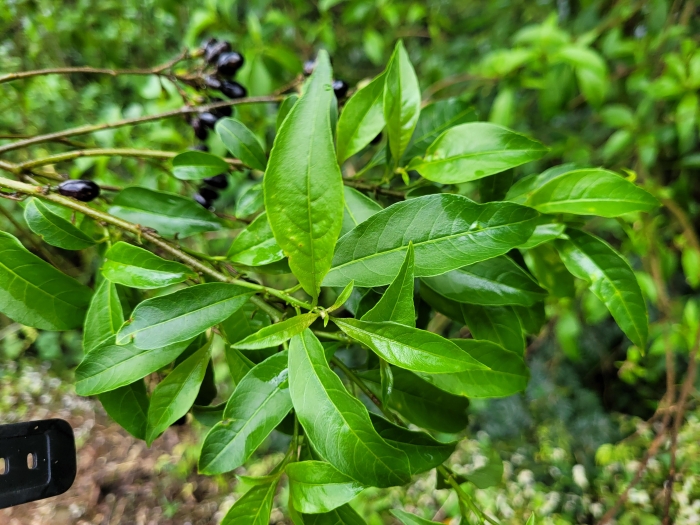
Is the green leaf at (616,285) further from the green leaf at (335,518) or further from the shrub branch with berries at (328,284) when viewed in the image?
the green leaf at (335,518)

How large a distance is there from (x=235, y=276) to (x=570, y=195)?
345 mm

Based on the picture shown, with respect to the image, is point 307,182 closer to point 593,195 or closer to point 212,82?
point 593,195

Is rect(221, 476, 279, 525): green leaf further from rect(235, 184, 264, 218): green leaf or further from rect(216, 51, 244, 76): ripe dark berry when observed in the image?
rect(216, 51, 244, 76): ripe dark berry

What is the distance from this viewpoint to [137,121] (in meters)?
0.53

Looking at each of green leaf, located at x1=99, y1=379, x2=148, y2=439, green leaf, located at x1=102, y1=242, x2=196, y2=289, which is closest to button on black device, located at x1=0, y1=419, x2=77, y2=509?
green leaf, located at x1=99, y1=379, x2=148, y2=439

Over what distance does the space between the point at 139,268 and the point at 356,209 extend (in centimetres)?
20

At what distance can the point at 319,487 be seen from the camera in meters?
0.37

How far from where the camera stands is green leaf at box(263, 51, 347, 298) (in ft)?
1.01

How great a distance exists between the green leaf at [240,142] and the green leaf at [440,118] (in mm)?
192

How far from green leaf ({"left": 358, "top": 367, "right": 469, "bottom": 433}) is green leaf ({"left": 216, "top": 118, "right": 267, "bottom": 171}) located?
288 mm

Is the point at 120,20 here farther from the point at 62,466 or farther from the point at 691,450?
the point at 691,450

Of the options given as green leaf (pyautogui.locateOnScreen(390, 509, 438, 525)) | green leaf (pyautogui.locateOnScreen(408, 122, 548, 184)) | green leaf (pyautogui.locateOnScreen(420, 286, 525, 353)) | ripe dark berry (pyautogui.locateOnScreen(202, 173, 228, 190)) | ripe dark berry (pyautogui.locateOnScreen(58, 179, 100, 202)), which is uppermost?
ripe dark berry (pyautogui.locateOnScreen(58, 179, 100, 202))

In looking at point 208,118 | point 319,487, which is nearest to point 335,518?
point 319,487

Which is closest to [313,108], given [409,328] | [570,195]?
[409,328]
